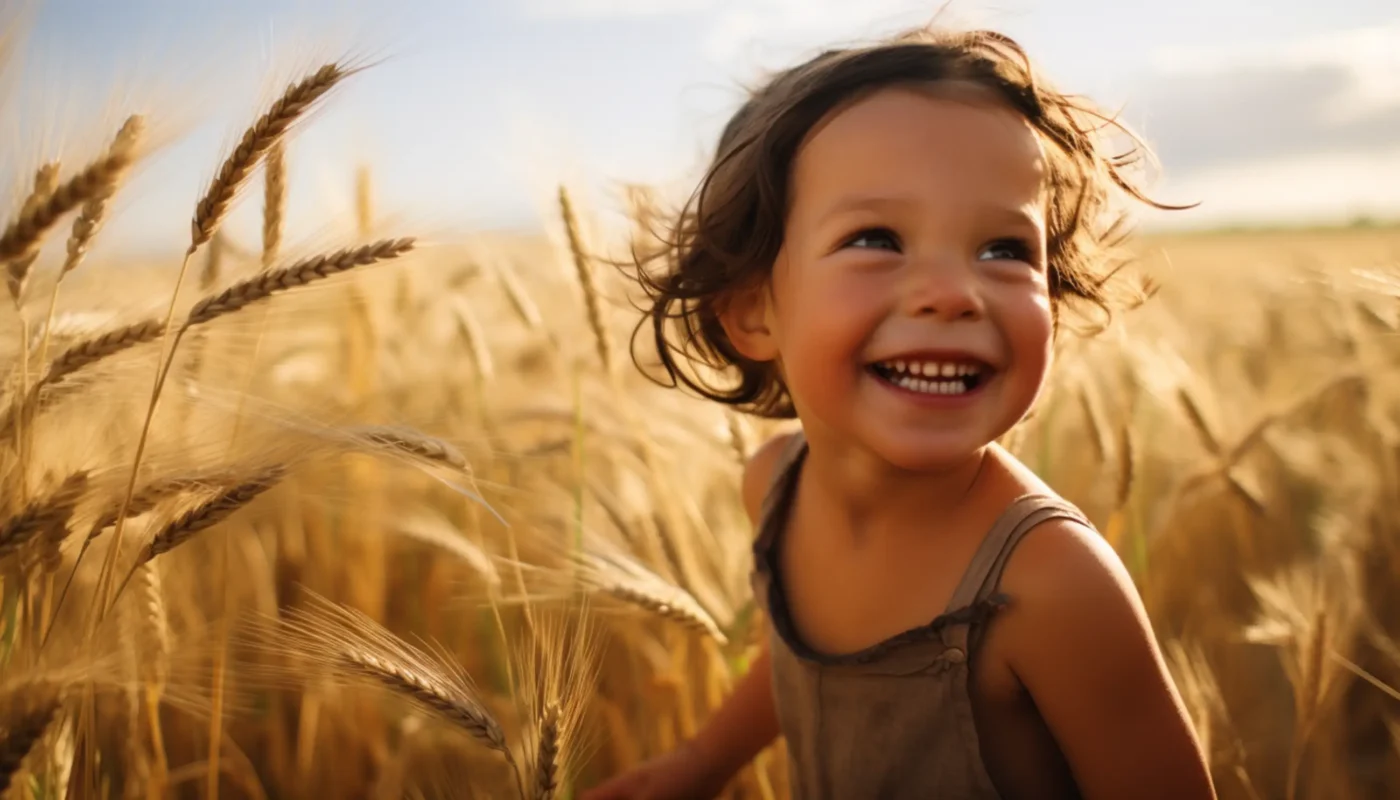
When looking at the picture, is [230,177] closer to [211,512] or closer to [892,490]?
[211,512]

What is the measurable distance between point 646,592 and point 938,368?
521 mm

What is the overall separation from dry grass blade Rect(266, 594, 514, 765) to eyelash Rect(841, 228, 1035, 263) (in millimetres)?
572

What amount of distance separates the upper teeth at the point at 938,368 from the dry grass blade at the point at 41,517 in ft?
2.60

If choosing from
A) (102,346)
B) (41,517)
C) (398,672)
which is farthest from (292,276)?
(398,672)

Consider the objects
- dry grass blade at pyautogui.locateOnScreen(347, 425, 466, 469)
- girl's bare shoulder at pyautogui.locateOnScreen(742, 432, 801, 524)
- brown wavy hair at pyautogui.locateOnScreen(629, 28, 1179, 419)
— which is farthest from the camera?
girl's bare shoulder at pyautogui.locateOnScreen(742, 432, 801, 524)

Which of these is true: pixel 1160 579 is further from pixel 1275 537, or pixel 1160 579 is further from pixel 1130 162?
pixel 1130 162

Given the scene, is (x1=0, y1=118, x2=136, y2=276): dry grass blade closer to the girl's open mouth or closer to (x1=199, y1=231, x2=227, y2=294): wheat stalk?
(x1=199, y1=231, x2=227, y2=294): wheat stalk

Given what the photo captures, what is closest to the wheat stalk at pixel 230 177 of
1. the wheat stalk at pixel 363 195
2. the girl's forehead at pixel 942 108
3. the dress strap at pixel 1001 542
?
the girl's forehead at pixel 942 108

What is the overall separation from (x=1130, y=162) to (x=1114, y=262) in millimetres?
138

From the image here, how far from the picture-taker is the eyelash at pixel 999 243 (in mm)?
1150

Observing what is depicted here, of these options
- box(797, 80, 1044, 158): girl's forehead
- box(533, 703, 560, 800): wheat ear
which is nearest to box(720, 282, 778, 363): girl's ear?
box(797, 80, 1044, 158): girl's forehead

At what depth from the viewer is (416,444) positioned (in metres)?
1.13

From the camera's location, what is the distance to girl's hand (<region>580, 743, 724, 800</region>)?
57.4 inches

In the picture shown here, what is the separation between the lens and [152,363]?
1258 millimetres
